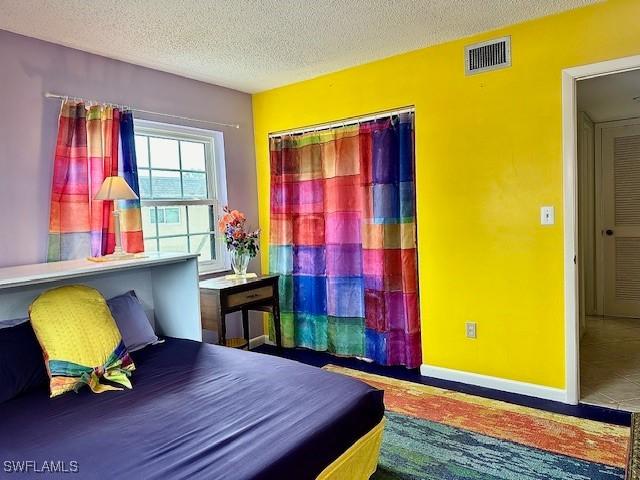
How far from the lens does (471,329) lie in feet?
10.1

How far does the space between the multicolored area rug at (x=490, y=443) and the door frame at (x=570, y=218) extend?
0.99 feet

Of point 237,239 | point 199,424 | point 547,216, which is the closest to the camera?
point 199,424

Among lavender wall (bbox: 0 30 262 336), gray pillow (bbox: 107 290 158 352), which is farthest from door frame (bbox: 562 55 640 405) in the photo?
lavender wall (bbox: 0 30 262 336)

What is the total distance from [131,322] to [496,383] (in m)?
2.32

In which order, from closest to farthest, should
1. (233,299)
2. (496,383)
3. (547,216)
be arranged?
(547,216)
(496,383)
(233,299)

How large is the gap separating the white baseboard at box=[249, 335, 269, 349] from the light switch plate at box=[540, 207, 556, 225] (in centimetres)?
256

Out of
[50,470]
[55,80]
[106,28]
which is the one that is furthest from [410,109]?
[50,470]

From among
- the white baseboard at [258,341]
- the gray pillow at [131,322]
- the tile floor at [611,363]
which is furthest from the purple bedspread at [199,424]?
the white baseboard at [258,341]

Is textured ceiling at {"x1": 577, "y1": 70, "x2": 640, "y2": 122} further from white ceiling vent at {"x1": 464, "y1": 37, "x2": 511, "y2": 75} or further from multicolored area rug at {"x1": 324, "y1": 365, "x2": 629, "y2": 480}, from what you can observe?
multicolored area rug at {"x1": 324, "y1": 365, "x2": 629, "y2": 480}

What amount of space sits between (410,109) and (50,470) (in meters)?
2.90

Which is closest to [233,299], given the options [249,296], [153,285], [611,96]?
[249,296]

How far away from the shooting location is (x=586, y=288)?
507cm

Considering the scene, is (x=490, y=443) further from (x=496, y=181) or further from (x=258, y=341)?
(x=258, y=341)

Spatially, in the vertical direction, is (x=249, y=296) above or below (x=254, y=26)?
below
